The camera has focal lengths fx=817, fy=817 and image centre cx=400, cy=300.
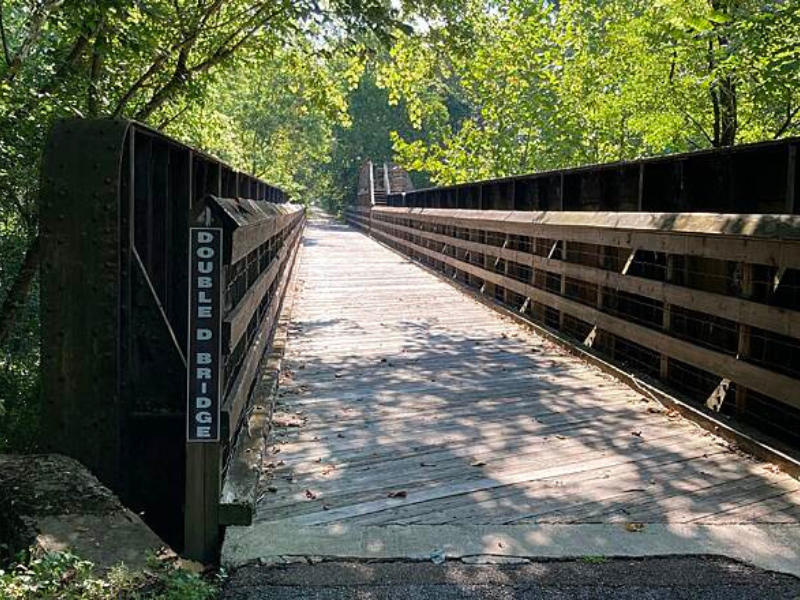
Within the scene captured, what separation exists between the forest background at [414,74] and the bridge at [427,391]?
7.11 ft

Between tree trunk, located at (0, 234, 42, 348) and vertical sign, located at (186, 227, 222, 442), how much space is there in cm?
493

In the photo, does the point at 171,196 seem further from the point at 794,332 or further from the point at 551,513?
the point at 794,332

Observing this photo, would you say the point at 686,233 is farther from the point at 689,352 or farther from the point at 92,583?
the point at 92,583

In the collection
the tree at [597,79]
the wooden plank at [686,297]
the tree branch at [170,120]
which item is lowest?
the wooden plank at [686,297]

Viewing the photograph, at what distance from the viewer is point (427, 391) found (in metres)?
6.40

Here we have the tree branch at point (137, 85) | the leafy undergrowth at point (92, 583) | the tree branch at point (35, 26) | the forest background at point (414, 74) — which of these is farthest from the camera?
the tree branch at point (137, 85)

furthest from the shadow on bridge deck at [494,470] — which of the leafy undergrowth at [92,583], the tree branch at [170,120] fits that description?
the tree branch at [170,120]

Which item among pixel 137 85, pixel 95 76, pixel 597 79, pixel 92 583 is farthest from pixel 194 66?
pixel 597 79

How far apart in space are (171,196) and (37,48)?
7.14 metres

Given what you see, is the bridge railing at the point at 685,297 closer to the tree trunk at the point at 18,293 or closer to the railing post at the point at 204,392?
the railing post at the point at 204,392

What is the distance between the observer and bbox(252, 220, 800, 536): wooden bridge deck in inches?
153

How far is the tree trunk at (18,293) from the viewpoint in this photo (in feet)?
25.1

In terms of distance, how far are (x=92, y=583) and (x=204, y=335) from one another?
3.37 feet

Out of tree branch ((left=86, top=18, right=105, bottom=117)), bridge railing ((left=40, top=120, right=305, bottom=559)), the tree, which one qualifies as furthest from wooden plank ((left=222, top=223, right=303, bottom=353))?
the tree
